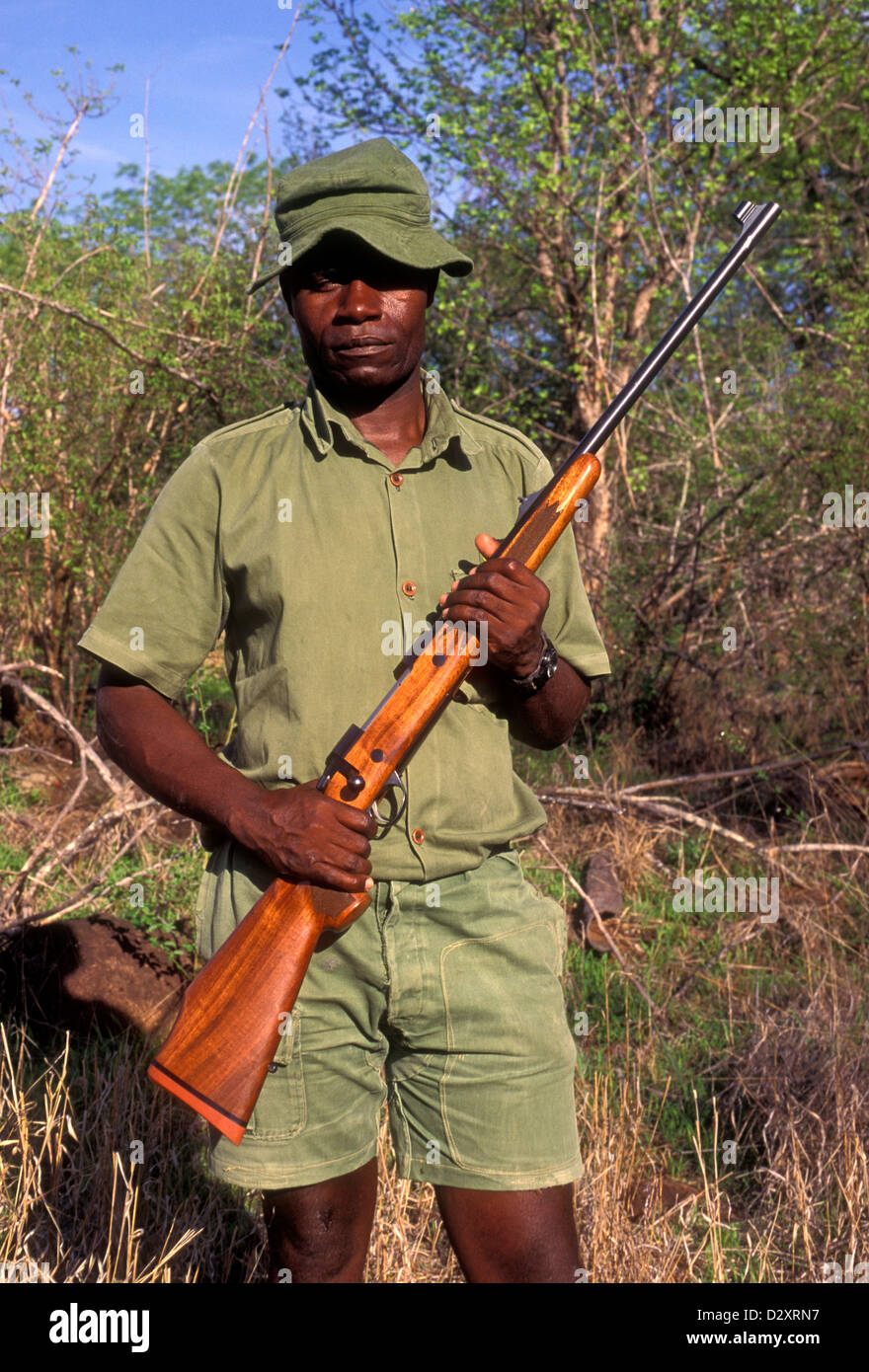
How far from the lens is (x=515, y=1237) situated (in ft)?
7.27

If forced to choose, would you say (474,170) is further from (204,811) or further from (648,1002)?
(204,811)

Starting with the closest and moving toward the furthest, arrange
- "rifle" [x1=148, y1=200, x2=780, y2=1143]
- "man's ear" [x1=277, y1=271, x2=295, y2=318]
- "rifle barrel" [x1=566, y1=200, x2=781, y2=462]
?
1. "rifle" [x1=148, y1=200, x2=780, y2=1143]
2. "man's ear" [x1=277, y1=271, x2=295, y2=318]
3. "rifle barrel" [x1=566, y1=200, x2=781, y2=462]

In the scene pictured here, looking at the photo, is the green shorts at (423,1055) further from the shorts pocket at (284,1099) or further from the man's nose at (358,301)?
the man's nose at (358,301)

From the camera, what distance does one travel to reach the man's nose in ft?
7.54

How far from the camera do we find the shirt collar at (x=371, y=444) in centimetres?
235

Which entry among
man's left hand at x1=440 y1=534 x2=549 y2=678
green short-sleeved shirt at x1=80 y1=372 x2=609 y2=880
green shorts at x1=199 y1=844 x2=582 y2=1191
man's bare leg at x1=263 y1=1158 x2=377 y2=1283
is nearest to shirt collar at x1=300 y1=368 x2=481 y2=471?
green short-sleeved shirt at x1=80 y1=372 x2=609 y2=880

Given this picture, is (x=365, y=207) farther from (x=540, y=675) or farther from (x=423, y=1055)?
(x=423, y=1055)

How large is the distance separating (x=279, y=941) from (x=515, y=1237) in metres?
0.68

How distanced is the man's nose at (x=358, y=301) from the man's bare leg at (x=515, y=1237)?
1.60 meters

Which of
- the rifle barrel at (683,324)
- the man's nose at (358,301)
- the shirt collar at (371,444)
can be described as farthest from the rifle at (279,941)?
the rifle barrel at (683,324)

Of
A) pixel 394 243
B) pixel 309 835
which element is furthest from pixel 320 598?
pixel 394 243

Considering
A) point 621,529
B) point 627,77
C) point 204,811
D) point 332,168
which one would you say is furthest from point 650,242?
point 204,811

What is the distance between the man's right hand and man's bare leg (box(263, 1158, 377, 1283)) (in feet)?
1.88

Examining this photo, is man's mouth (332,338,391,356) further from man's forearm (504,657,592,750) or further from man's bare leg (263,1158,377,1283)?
man's bare leg (263,1158,377,1283)
